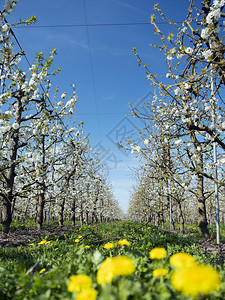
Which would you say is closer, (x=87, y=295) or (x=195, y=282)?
(x=195, y=282)

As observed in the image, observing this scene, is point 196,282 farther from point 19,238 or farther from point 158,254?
point 19,238

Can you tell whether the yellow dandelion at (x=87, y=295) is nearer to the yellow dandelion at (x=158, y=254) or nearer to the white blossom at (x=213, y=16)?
the yellow dandelion at (x=158, y=254)

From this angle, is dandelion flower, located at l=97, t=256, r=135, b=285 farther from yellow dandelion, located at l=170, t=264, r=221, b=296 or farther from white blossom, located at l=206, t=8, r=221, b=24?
white blossom, located at l=206, t=8, r=221, b=24

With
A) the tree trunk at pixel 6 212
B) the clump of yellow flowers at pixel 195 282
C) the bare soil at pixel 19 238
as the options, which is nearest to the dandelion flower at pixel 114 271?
the clump of yellow flowers at pixel 195 282

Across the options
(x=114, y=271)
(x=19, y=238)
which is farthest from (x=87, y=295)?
(x=19, y=238)

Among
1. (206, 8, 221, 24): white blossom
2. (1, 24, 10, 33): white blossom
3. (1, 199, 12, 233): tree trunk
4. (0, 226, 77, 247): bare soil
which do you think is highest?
(1, 24, 10, 33): white blossom

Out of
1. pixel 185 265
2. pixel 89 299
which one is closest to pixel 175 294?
pixel 185 265

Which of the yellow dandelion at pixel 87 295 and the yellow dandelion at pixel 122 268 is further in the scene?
the yellow dandelion at pixel 122 268

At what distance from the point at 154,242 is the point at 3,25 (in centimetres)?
509

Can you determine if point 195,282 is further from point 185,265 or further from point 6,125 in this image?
point 6,125

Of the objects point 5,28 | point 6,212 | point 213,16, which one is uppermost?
point 5,28

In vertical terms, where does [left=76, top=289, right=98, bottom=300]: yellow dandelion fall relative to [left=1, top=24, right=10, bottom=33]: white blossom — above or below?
below

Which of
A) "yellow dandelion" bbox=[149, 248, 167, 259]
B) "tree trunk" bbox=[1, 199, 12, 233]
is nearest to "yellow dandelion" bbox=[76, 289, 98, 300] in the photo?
"yellow dandelion" bbox=[149, 248, 167, 259]

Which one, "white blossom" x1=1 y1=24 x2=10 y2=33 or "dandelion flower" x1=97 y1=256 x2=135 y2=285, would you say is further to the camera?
"white blossom" x1=1 y1=24 x2=10 y2=33
